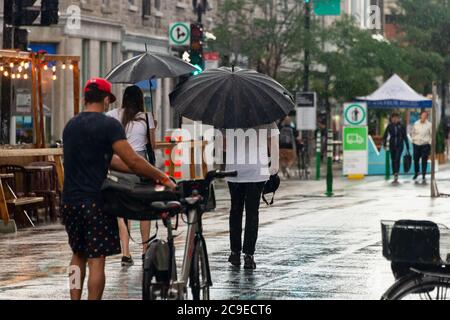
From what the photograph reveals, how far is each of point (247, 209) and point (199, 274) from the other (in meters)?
4.09

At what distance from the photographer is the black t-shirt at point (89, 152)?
10.4m

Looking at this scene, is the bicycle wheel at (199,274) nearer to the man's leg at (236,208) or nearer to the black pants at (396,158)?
the man's leg at (236,208)

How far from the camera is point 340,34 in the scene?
48.9 meters

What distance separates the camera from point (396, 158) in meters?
38.5

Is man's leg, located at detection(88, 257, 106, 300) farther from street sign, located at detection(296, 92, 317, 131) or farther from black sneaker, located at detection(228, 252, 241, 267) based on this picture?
street sign, located at detection(296, 92, 317, 131)

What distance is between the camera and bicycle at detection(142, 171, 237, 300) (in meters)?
9.88

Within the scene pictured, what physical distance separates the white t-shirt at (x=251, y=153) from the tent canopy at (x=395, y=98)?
3196cm

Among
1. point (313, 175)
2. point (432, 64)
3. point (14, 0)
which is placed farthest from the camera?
point (432, 64)

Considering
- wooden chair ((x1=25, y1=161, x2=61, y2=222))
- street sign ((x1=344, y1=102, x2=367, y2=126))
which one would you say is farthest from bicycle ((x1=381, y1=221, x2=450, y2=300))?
street sign ((x1=344, y1=102, x2=367, y2=126))

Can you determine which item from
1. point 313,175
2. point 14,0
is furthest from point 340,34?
point 14,0

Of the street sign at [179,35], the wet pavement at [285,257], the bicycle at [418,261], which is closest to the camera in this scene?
the bicycle at [418,261]

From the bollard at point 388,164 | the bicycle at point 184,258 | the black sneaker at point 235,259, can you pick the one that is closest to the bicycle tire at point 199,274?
the bicycle at point 184,258
